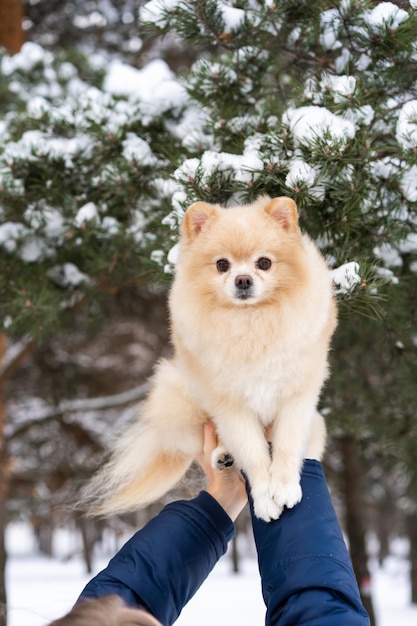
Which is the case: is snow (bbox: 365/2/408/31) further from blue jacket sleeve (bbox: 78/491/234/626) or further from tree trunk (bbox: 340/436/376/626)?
tree trunk (bbox: 340/436/376/626)

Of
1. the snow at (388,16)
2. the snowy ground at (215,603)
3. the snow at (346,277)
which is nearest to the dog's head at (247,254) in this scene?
the snow at (346,277)

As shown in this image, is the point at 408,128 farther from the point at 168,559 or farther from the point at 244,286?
the point at 168,559

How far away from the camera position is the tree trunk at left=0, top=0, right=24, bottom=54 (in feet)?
22.9

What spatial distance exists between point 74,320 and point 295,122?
11.8ft

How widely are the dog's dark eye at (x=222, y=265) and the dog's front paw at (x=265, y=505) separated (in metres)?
0.78

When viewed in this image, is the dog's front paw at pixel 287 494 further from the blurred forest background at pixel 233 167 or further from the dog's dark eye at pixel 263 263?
the blurred forest background at pixel 233 167

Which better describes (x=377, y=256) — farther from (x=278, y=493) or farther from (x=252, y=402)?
(x=278, y=493)

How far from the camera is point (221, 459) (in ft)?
8.50

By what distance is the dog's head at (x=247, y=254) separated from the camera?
241 cm

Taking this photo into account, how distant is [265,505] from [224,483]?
1.08 feet

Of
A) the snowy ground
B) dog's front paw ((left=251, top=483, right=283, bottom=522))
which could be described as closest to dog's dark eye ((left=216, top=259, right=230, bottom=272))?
dog's front paw ((left=251, top=483, right=283, bottom=522))

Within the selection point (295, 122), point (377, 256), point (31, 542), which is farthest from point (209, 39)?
point (31, 542)

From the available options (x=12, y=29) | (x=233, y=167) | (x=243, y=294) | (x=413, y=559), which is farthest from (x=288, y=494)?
(x=413, y=559)

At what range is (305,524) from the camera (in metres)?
2.01
